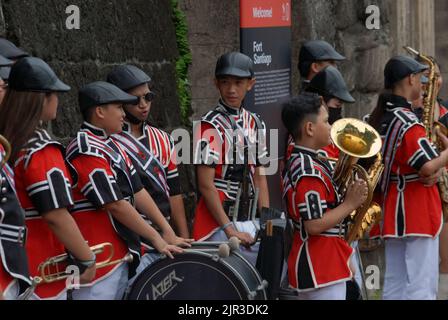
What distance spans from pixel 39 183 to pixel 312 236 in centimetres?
164

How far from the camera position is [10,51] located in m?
6.63

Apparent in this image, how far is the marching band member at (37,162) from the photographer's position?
569 centimetres

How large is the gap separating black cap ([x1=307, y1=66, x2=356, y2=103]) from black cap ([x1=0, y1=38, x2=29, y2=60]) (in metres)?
2.16

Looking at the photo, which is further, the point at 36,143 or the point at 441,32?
the point at 441,32

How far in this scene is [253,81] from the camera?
8.10 m

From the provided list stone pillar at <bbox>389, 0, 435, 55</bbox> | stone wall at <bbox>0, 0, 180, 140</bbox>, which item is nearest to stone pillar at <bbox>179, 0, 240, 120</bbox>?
stone wall at <bbox>0, 0, 180, 140</bbox>

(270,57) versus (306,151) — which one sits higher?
(270,57)

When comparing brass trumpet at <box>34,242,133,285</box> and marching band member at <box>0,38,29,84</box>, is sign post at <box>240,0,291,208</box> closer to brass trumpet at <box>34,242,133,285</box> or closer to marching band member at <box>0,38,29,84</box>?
marching band member at <box>0,38,29,84</box>

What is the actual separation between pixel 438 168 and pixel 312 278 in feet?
5.17

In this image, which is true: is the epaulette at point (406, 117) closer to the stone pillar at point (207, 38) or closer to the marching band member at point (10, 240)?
the stone pillar at point (207, 38)

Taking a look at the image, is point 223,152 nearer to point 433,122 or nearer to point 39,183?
point 433,122

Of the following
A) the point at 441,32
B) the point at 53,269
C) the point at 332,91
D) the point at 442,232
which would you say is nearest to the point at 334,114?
the point at 332,91

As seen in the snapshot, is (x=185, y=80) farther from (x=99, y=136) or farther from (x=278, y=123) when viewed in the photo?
(x=99, y=136)
